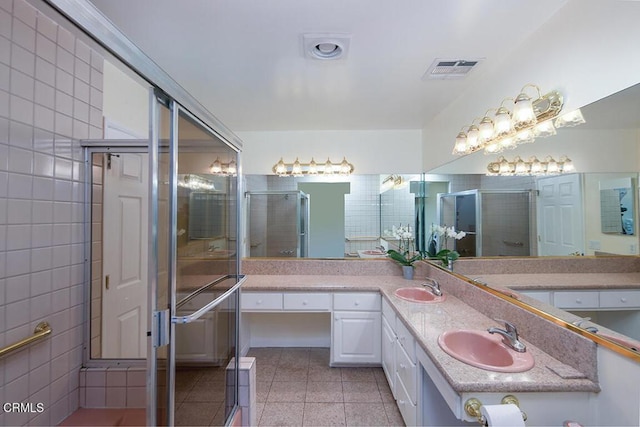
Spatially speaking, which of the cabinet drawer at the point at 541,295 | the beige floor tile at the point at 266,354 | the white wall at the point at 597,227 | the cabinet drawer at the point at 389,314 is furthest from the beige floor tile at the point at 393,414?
the white wall at the point at 597,227

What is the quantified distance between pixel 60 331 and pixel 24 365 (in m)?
0.18

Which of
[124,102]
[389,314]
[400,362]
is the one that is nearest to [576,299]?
[400,362]

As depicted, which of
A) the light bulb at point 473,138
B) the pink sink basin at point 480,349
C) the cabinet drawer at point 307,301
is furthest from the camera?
the cabinet drawer at point 307,301

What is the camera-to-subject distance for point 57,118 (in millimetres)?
1300

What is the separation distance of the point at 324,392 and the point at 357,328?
22.2 inches

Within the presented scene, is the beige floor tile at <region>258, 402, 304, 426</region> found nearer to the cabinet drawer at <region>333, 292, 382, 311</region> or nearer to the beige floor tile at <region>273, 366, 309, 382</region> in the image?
the beige floor tile at <region>273, 366, 309, 382</region>

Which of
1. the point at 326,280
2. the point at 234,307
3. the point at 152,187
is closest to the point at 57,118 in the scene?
the point at 152,187

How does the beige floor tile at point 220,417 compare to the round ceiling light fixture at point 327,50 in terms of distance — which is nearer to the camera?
the beige floor tile at point 220,417

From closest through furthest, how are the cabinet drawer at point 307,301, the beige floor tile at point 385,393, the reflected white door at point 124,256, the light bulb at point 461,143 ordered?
the reflected white door at point 124,256 → the light bulb at point 461,143 → the beige floor tile at point 385,393 → the cabinet drawer at point 307,301

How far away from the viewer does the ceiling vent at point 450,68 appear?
1602 mm

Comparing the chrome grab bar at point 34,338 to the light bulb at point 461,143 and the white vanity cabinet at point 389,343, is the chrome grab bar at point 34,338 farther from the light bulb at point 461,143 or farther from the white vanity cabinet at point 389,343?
the light bulb at point 461,143

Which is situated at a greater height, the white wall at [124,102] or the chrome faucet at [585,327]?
the white wall at [124,102]

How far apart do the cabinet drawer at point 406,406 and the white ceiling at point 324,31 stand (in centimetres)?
205

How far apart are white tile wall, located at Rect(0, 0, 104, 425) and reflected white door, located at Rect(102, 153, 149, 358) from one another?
0.15 metres
